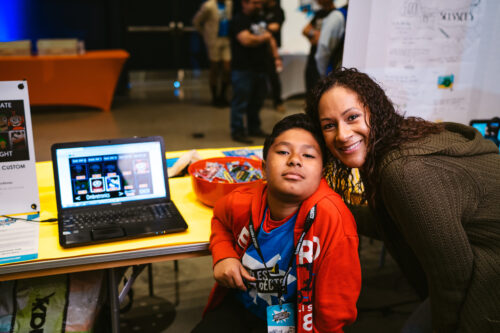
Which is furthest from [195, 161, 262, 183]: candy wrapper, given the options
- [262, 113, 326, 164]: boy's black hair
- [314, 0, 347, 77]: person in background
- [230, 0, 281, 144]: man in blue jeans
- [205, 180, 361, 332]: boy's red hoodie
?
[230, 0, 281, 144]: man in blue jeans

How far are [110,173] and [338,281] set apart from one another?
2.96 ft

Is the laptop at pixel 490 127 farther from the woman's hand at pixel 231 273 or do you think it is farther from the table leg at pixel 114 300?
the table leg at pixel 114 300

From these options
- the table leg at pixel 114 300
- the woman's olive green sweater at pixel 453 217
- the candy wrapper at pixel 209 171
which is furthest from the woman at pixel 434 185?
the table leg at pixel 114 300

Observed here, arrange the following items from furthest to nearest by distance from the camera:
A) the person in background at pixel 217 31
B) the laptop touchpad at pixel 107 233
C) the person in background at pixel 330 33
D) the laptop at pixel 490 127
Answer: the person in background at pixel 217 31
the person in background at pixel 330 33
the laptop at pixel 490 127
the laptop touchpad at pixel 107 233

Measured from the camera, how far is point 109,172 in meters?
1.56

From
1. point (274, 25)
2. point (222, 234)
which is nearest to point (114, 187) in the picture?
point (222, 234)

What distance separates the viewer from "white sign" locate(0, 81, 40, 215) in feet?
4.90

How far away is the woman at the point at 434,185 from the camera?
118 centimetres

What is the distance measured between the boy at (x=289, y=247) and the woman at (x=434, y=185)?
0.39 feet

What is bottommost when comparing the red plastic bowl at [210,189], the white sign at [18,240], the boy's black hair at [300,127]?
the white sign at [18,240]

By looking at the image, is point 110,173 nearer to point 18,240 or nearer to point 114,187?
point 114,187

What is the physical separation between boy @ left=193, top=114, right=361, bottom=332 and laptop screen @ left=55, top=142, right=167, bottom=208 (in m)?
0.36

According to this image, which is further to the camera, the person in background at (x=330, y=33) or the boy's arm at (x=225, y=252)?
the person in background at (x=330, y=33)

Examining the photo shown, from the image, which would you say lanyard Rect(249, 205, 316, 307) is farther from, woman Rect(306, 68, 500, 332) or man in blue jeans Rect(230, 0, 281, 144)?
man in blue jeans Rect(230, 0, 281, 144)
